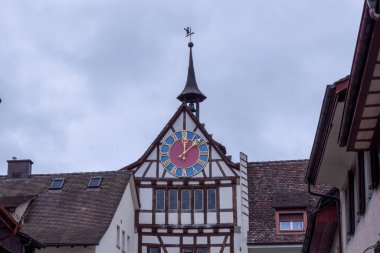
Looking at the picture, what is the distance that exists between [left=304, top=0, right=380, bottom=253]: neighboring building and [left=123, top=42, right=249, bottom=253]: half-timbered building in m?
19.9

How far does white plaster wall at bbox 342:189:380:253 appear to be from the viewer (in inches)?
458

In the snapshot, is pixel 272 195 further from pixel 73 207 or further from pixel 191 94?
pixel 73 207

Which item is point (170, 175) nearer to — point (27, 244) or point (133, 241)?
point (133, 241)

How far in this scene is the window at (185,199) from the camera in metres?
41.7

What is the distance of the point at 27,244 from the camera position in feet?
90.2

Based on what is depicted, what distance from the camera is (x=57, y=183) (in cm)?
4159

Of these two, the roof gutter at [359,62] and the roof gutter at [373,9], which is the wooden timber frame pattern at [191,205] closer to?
the roof gutter at [359,62]

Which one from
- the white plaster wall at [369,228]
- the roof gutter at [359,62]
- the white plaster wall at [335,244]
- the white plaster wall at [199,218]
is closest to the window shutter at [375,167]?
the white plaster wall at [369,228]

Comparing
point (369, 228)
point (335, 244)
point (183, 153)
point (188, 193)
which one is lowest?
point (369, 228)

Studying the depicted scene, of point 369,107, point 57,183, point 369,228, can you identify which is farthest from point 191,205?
point 369,107

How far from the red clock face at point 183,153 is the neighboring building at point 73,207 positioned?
8.02 ft

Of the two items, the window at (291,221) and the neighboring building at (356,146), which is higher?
the window at (291,221)

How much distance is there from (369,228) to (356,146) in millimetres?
2126

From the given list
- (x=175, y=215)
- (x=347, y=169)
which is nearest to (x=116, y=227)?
(x=175, y=215)
